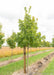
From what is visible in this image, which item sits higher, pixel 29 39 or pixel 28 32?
pixel 28 32

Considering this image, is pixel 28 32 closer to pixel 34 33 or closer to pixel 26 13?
pixel 34 33

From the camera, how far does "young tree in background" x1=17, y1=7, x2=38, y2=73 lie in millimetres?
8047

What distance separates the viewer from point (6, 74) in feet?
26.1

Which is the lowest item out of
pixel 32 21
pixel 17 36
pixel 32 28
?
pixel 17 36

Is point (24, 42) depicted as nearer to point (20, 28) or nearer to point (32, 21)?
point (20, 28)

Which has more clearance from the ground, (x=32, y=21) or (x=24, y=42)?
(x=32, y=21)

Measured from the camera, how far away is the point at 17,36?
8.27 meters

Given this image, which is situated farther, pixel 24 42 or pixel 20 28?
pixel 20 28

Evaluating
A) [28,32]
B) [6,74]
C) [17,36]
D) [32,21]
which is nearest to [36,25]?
[32,21]

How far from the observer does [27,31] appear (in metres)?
8.02

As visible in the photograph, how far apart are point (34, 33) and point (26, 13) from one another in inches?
79.0

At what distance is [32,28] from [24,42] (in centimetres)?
134

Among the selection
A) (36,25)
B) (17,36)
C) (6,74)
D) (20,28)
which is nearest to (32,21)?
(36,25)

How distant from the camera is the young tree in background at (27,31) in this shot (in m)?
8.05
